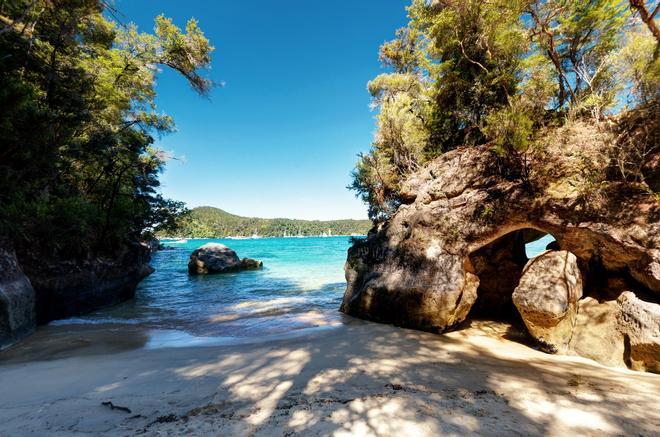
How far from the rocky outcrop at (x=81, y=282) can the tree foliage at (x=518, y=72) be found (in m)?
11.9

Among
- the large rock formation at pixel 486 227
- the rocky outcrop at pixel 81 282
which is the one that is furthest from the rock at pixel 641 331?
the rocky outcrop at pixel 81 282

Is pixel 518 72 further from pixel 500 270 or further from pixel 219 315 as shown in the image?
pixel 219 315

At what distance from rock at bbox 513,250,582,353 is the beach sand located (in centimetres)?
49

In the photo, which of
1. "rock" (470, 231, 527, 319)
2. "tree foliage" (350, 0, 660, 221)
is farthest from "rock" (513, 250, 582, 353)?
"tree foliage" (350, 0, 660, 221)

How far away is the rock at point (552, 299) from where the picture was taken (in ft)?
17.5

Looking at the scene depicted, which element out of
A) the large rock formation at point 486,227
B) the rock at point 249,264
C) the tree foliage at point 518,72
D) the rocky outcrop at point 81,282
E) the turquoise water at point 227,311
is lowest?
the rock at point 249,264

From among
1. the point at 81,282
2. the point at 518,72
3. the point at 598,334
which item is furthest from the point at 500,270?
the point at 81,282

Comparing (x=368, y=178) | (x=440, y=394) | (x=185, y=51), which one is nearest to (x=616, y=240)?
(x=440, y=394)

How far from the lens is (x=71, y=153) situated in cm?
939

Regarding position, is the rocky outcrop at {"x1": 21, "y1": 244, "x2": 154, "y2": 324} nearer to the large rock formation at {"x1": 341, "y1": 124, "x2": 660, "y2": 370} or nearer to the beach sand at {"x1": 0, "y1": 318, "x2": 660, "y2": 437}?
the beach sand at {"x1": 0, "y1": 318, "x2": 660, "y2": 437}

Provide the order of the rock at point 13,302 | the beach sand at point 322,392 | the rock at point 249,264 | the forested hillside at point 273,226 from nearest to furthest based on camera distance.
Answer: the beach sand at point 322,392 < the rock at point 13,302 < the rock at point 249,264 < the forested hillside at point 273,226

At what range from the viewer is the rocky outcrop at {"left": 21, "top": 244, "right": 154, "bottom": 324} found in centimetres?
760

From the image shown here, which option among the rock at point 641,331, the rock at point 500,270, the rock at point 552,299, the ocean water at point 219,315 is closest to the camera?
the rock at point 641,331

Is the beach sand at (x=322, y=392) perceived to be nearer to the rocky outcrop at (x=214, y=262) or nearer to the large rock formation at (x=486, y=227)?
the large rock formation at (x=486, y=227)
